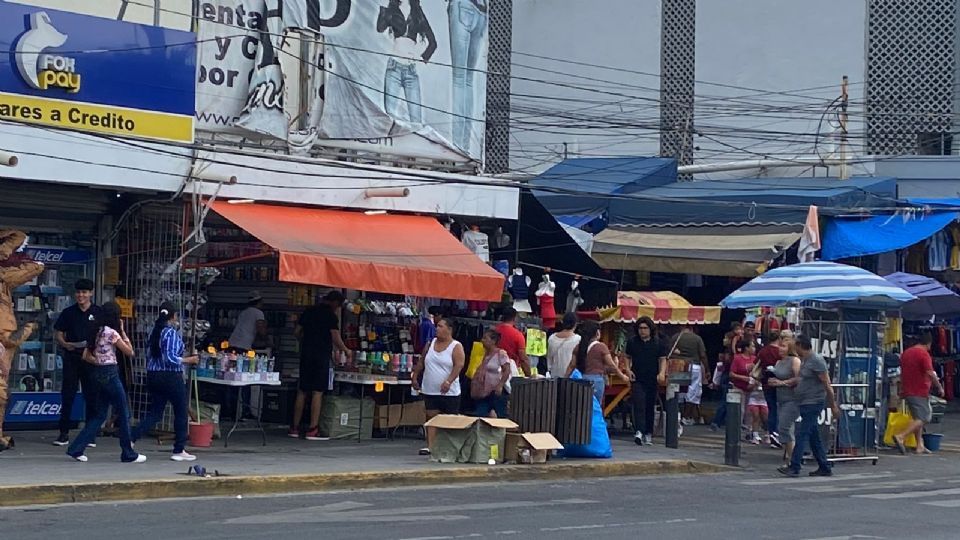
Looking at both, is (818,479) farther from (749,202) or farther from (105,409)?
(749,202)

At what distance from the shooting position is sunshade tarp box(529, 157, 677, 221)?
27688 mm

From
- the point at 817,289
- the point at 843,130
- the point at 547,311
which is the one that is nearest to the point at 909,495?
the point at 817,289

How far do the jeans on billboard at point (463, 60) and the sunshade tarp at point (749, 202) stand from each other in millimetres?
4675

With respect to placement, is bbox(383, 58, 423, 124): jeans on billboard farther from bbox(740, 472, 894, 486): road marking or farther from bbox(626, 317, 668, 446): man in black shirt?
bbox(740, 472, 894, 486): road marking

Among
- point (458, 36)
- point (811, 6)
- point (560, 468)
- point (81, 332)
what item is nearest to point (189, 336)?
point (81, 332)

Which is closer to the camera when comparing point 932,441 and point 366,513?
point 366,513

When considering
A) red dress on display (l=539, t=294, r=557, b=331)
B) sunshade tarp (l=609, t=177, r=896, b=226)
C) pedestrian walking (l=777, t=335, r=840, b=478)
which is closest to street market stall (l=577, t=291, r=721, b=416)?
red dress on display (l=539, t=294, r=557, b=331)

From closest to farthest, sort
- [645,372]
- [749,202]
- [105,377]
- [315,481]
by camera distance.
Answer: [315,481] < [105,377] < [645,372] < [749,202]

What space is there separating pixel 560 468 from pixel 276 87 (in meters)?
6.29

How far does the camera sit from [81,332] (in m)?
15.9

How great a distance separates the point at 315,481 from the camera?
46.5ft

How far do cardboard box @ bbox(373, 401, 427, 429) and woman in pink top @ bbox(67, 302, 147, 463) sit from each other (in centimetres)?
500

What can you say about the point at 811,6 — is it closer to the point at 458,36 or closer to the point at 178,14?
the point at 458,36

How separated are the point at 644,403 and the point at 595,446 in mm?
2355
